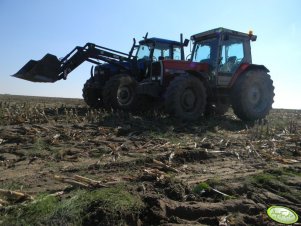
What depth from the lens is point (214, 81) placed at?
37.9ft

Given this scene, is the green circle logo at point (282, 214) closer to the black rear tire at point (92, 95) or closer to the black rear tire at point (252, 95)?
the black rear tire at point (252, 95)

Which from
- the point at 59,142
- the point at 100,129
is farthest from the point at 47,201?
the point at 100,129

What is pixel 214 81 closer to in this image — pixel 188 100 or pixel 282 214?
pixel 188 100

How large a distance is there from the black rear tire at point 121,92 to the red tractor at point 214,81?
46 centimetres

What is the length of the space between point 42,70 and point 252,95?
6.56 m

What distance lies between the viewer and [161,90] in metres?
11.2

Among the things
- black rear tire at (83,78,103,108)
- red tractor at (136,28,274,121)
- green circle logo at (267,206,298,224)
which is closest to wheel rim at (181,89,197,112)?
red tractor at (136,28,274,121)

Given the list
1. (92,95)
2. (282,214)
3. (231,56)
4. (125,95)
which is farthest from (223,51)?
(282,214)

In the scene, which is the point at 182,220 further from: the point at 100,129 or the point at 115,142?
the point at 100,129

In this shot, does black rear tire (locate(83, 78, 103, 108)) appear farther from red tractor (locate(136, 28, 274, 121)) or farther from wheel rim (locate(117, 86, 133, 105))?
red tractor (locate(136, 28, 274, 121))

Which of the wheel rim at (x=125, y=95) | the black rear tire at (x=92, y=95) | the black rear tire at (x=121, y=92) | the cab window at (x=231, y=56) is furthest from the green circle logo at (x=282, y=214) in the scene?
the black rear tire at (x=92, y=95)

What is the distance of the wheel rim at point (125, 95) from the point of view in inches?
480

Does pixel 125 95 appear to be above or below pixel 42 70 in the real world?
below

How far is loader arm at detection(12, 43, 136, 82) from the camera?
41.2 ft
